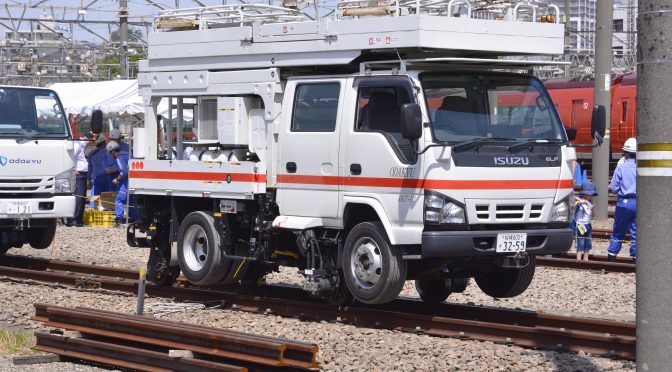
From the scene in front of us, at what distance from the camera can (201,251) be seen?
1416 cm

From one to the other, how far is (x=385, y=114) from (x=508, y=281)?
96.6 inches

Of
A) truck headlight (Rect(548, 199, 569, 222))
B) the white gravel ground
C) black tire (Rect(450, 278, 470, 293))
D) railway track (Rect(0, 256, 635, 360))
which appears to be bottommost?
the white gravel ground

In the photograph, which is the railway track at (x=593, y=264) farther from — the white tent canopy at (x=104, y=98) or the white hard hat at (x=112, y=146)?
the white tent canopy at (x=104, y=98)

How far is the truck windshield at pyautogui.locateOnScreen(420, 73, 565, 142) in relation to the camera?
37.8 ft

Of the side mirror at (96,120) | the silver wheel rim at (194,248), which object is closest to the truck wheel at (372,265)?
the silver wheel rim at (194,248)

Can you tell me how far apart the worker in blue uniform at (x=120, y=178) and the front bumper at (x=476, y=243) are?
1350 centimetres

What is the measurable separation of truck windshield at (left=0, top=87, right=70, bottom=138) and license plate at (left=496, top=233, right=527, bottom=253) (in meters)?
8.67

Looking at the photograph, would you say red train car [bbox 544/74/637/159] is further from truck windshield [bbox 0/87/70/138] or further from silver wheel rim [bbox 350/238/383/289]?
silver wheel rim [bbox 350/238/383/289]

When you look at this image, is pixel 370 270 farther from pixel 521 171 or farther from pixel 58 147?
pixel 58 147

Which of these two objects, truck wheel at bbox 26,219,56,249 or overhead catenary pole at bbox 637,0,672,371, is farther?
truck wheel at bbox 26,219,56,249

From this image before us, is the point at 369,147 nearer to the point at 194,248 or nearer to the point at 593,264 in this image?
the point at 194,248

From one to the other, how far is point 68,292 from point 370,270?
5073mm

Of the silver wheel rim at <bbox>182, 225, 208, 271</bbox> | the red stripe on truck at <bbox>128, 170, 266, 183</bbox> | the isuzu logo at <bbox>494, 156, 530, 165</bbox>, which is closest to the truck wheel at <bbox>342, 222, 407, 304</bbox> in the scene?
the isuzu logo at <bbox>494, 156, 530, 165</bbox>

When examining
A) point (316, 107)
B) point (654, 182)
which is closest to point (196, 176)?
point (316, 107)
